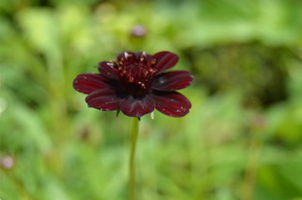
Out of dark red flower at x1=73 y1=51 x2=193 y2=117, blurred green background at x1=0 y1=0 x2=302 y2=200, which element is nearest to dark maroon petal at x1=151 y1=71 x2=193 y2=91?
dark red flower at x1=73 y1=51 x2=193 y2=117

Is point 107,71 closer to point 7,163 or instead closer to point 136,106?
point 136,106

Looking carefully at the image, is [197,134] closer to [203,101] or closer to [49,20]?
[203,101]

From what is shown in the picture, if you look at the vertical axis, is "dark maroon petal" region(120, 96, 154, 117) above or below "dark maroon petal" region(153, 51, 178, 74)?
below

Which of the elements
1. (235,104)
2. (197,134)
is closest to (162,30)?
(235,104)

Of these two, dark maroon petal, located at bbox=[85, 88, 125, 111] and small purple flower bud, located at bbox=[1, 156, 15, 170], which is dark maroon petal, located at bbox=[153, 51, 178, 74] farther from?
small purple flower bud, located at bbox=[1, 156, 15, 170]

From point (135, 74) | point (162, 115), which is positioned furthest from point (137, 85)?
point (162, 115)

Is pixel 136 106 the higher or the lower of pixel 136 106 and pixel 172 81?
the lower

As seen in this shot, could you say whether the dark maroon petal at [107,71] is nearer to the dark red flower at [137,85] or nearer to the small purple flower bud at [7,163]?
the dark red flower at [137,85]
